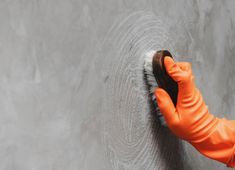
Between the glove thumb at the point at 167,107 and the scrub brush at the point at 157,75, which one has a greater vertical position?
the scrub brush at the point at 157,75

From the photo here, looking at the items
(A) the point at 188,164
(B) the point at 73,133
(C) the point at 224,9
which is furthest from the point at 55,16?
(C) the point at 224,9

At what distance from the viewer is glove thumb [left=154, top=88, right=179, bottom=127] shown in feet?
3.01

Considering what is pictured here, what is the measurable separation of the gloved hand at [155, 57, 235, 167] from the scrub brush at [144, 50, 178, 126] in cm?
1

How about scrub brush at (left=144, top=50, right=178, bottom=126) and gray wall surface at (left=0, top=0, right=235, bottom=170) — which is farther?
scrub brush at (left=144, top=50, right=178, bottom=126)

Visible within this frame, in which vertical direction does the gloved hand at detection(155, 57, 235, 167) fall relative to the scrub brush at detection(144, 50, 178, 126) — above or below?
below

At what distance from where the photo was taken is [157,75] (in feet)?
3.03

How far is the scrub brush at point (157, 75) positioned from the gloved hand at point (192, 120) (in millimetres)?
14

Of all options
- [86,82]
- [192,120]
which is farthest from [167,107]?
[86,82]

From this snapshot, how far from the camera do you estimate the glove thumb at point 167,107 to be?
3.01 ft

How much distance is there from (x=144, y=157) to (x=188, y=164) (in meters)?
0.23

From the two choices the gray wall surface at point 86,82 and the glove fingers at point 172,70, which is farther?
the glove fingers at point 172,70

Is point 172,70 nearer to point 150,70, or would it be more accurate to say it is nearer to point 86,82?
point 150,70

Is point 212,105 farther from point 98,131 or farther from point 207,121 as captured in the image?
point 98,131

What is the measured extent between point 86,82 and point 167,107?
0.21 m
